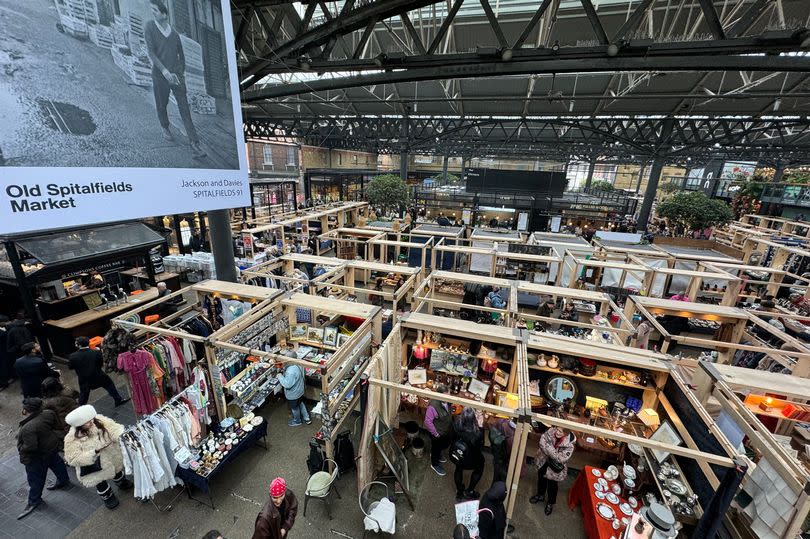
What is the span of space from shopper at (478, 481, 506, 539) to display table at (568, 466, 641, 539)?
1300 millimetres

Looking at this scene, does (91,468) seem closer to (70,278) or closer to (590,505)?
(590,505)

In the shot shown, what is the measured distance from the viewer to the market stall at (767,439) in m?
3.07

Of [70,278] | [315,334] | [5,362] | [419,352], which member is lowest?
[5,362]

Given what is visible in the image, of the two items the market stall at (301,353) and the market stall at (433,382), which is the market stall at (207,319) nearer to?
the market stall at (301,353)

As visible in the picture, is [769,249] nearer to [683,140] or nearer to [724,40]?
[683,140]

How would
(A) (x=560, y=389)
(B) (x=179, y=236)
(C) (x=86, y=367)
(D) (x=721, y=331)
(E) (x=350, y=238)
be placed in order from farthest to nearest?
(E) (x=350, y=238), (B) (x=179, y=236), (D) (x=721, y=331), (A) (x=560, y=389), (C) (x=86, y=367)

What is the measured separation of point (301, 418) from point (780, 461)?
21.1ft

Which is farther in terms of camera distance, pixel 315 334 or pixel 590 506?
pixel 315 334

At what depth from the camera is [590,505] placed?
4.25 m

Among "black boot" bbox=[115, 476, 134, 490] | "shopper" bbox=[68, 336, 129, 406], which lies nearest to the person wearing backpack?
"black boot" bbox=[115, 476, 134, 490]

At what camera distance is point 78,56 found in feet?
8.04

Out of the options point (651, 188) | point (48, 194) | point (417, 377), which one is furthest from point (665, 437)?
point (651, 188)

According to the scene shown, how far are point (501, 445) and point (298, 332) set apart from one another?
4.39 meters

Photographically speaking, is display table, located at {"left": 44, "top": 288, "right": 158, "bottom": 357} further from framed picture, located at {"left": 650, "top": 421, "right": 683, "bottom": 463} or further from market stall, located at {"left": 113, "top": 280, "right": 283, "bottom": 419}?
framed picture, located at {"left": 650, "top": 421, "right": 683, "bottom": 463}
